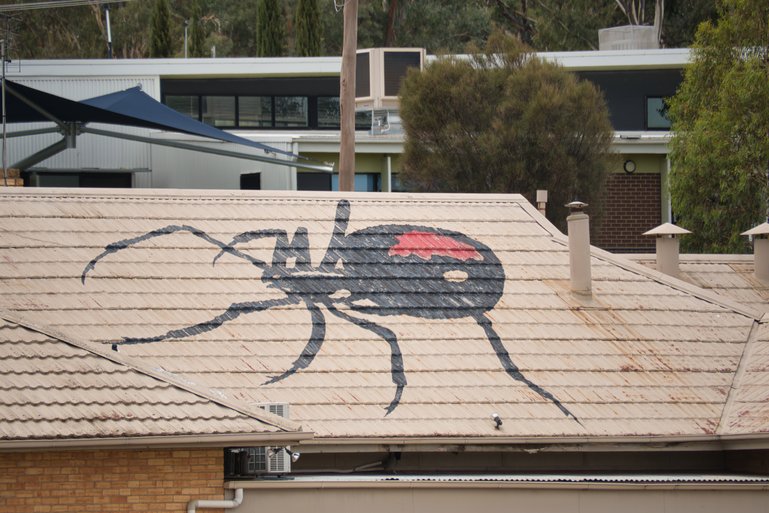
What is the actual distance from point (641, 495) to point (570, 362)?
2.57 meters

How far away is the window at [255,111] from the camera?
34.7m

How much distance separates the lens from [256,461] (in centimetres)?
1216

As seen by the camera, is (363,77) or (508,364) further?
(363,77)

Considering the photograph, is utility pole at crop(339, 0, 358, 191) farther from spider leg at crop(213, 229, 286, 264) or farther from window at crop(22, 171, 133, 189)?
spider leg at crop(213, 229, 286, 264)

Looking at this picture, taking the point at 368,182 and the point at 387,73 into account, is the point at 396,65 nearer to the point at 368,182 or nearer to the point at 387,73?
the point at 387,73

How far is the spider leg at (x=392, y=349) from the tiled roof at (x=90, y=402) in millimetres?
2739

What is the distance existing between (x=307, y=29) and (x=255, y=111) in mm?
8748

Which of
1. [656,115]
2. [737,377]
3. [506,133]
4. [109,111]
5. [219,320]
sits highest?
[656,115]

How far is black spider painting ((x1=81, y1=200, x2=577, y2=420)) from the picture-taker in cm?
1471

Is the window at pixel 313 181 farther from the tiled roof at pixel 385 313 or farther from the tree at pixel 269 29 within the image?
the tree at pixel 269 29

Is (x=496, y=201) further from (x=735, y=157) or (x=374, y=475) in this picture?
(x=735, y=157)

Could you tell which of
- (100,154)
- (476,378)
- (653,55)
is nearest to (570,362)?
(476,378)

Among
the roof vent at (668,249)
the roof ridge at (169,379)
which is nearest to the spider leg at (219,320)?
the roof ridge at (169,379)

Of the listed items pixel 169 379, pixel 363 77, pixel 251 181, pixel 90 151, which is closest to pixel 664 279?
pixel 169 379
